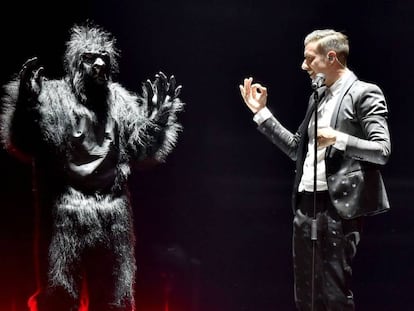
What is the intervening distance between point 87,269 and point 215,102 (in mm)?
1150

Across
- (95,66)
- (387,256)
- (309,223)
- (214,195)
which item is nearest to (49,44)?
(95,66)

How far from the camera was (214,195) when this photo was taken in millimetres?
3674

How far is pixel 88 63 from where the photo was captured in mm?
2967

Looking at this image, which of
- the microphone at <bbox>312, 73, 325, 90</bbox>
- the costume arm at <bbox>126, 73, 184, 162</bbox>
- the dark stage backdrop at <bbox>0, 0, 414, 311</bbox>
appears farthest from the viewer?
the dark stage backdrop at <bbox>0, 0, 414, 311</bbox>

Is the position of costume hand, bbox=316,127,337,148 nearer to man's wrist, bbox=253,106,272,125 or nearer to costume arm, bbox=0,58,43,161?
man's wrist, bbox=253,106,272,125

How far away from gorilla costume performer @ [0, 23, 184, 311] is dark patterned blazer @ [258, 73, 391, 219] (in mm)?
894

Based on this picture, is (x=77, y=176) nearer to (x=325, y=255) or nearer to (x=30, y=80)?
(x=30, y=80)

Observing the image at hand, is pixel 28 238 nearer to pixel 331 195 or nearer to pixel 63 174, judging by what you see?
pixel 63 174

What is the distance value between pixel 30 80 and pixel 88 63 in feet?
0.82

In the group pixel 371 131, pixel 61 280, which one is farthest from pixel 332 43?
pixel 61 280

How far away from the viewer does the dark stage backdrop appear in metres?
3.60

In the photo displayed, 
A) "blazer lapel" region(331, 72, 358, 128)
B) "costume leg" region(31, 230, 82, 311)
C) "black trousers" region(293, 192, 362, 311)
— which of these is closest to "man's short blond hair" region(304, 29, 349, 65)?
"blazer lapel" region(331, 72, 358, 128)

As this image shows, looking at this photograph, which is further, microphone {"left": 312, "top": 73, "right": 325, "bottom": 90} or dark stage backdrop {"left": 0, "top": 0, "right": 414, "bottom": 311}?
dark stage backdrop {"left": 0, "top": 0, "right": 414, "bottom": 311}

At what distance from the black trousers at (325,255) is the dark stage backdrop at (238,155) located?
93 cm
